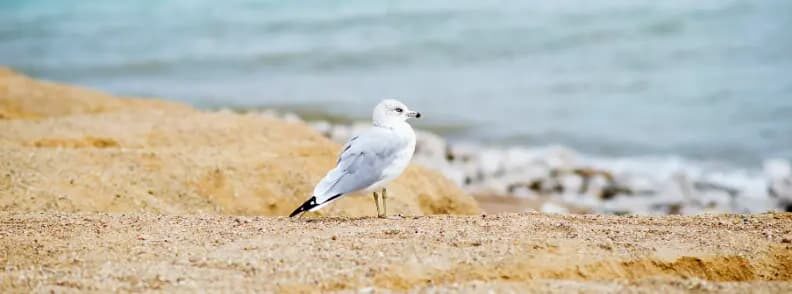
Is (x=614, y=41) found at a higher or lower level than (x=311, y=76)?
higher

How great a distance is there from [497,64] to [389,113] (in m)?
14.1

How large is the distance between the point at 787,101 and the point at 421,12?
1366cm

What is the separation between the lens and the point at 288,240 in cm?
514

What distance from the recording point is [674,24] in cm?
2228

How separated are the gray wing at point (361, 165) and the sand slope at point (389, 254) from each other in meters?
0.17

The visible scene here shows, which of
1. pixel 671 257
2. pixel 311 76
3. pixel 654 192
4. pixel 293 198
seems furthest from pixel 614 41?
pixel 671 257

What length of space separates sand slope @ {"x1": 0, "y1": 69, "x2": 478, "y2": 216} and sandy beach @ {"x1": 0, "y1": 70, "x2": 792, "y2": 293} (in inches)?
0.6

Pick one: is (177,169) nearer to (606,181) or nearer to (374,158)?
(374,158)

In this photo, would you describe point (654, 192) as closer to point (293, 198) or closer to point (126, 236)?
point (293, 198)

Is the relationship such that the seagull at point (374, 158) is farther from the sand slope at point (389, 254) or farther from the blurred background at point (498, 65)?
the blurred background at point (498, 65)

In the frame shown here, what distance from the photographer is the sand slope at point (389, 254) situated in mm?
4492

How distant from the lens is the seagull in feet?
18.8

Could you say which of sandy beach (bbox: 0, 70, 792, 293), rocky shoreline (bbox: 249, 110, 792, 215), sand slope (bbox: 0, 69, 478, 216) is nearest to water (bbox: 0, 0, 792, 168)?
rocky shoreline (bbox: 249, 110, 792, 215)

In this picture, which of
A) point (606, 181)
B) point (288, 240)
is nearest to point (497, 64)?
point (606, 181)
